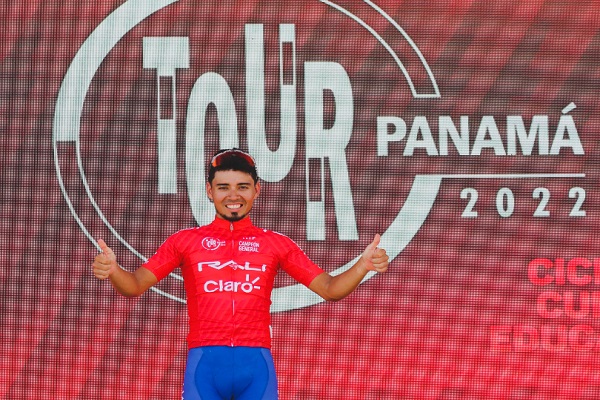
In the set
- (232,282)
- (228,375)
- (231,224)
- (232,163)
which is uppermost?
(232,163)

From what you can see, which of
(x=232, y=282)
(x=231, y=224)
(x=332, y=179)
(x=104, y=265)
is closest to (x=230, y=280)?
(x=232, y=282)

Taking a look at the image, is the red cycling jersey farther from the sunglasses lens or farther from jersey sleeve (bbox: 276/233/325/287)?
the sunglasses lens

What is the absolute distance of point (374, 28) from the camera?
12.9 ft

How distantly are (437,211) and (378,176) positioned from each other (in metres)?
0.29

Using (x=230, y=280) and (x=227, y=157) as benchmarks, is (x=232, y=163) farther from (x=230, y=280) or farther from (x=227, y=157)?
(x=230, y=280)

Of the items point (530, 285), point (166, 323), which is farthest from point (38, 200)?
point (530, 285)

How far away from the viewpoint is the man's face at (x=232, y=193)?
2840 millimetres

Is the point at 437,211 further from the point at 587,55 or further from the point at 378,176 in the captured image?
the point at 587,55

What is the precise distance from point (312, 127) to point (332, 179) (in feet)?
0.79

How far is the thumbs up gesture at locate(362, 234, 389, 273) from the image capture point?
261 centimetres

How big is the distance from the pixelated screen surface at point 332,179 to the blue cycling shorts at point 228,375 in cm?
118

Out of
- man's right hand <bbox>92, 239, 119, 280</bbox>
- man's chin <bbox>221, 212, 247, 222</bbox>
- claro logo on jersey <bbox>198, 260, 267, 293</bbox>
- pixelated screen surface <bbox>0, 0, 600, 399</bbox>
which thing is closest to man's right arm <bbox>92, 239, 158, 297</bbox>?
man's right hand <bbox>92, 239, 119, 280</bbox>

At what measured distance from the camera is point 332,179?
391 cm

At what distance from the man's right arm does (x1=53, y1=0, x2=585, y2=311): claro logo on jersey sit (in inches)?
43.5
